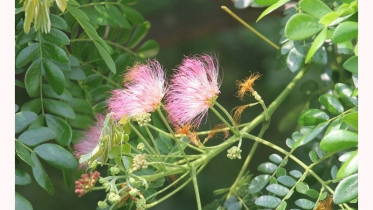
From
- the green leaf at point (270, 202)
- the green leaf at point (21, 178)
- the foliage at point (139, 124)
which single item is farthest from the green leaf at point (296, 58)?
the green leaf at point (21, 178)

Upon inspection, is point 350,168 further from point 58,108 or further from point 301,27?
point 58,108

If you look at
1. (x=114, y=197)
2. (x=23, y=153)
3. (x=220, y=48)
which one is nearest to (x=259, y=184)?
(x=114, y=197)

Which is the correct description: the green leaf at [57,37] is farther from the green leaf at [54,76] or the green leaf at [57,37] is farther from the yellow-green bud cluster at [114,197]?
the yellow-green bud cluster at [114,197]

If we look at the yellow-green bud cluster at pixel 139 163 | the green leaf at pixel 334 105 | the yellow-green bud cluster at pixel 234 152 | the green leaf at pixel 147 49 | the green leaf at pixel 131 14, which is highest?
the green leaf at pixel 131 14

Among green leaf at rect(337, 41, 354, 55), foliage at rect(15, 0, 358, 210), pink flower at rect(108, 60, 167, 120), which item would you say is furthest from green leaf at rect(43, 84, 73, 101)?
green leaf at rect(337, 41, 354, 55)

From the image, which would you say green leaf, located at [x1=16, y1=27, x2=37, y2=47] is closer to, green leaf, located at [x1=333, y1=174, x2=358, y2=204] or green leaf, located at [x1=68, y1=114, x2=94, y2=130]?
green leaf, located at [x1=68, y1=114, x2=94, y2=130]
